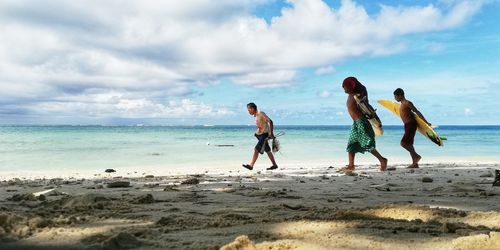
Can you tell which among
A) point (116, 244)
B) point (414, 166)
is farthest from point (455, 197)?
point (414, 166)

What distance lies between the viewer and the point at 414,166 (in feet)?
31.3

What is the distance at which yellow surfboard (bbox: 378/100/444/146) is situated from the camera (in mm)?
9914

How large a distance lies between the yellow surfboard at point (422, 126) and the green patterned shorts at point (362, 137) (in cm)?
193

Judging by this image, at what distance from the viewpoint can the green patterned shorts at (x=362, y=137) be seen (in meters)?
8.42

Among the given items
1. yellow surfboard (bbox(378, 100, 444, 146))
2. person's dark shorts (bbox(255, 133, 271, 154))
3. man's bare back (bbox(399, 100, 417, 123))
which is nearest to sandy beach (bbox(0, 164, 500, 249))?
man's bare back (bbox(399, 100, 417, 123))

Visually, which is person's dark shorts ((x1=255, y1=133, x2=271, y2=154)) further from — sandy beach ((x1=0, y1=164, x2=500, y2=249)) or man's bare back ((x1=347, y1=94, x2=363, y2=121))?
sandy beach ((x1=0, y1=164, x2=500, y2=249))

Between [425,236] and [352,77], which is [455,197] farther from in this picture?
[352,77]

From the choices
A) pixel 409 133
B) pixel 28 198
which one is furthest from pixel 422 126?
pixel 28 198

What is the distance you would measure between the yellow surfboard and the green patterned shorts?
1.93 m

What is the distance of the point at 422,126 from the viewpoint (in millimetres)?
10031

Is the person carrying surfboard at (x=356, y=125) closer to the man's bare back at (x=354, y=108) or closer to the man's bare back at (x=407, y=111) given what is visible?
the man's bare back at (x=354, y=108)

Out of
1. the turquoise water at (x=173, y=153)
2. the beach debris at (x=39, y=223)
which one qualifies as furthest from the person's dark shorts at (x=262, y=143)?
the beach debris at (x=39, y=223)

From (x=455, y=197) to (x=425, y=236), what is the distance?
241 cm

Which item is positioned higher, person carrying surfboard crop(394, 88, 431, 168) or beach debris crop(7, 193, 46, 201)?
person carrying surfboard crop(394, 88, 431, 168)
